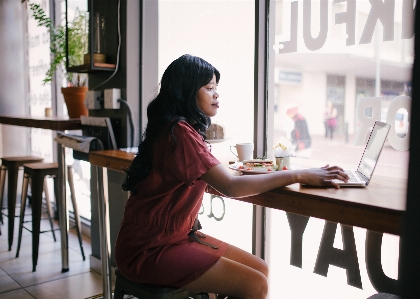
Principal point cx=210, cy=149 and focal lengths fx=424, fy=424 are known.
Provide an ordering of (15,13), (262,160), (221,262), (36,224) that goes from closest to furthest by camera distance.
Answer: (221,262) → (262,160) → (36,224) → (15,13)

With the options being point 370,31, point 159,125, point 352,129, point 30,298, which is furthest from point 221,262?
point 30,298

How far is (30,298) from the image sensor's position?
8.51ft

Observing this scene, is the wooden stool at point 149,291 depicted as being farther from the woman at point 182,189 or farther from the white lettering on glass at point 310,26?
the white lettering on glass at point 310,26

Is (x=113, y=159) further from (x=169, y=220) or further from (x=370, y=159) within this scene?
(x=370, y=159)

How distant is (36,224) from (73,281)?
0.48 m

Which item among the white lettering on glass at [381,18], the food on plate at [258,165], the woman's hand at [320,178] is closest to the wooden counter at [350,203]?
the woman's hand at [320,178]

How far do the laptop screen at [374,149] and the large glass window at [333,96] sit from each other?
0.20m

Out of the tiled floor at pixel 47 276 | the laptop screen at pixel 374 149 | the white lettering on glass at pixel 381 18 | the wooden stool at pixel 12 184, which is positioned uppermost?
the white lettering on glass at pixel 381 18

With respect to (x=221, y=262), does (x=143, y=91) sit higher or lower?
higher

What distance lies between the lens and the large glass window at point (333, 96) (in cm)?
168

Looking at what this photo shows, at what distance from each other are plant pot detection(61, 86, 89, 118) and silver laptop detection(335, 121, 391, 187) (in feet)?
7.53

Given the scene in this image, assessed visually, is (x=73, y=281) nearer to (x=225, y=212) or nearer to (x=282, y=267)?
(x=225, y=212)

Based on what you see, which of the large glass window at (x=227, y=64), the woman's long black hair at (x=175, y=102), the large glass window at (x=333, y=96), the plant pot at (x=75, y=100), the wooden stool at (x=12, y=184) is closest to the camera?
the woman's long black hair at (x=175, y=102)

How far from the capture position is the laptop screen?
1.35 meters
